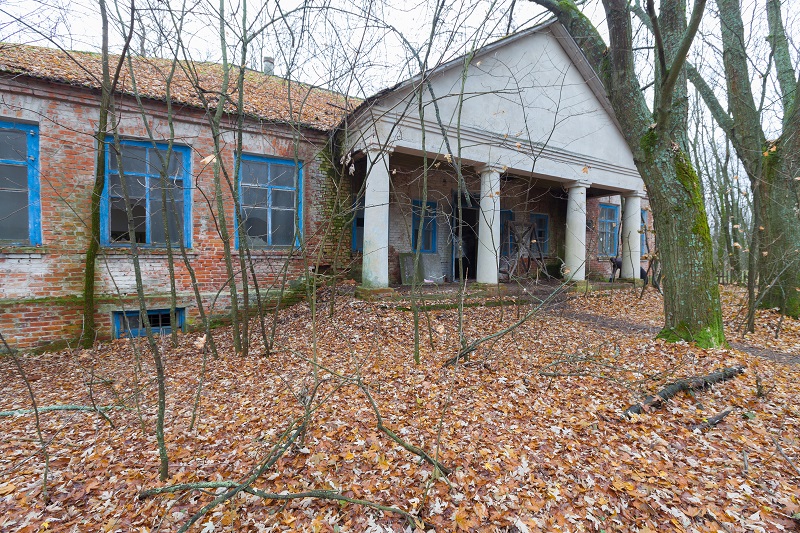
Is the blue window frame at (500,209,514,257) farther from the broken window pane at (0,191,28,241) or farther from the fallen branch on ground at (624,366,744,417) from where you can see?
the broken window pane at (0,191,28,241)

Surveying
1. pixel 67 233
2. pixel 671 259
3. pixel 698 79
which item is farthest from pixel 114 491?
pixel 698 79

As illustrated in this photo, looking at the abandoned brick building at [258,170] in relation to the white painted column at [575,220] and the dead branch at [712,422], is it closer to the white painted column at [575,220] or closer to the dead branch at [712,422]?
the white painted column at [575,220]

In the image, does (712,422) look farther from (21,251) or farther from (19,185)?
(19,185)

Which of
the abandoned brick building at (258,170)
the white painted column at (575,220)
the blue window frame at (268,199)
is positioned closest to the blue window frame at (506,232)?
the abandoned brick building at (258,170)

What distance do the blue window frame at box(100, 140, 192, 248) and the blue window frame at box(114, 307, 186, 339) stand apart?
130cm

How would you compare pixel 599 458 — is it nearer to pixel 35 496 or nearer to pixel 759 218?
pixel 35 496

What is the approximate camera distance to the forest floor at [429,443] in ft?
7.90

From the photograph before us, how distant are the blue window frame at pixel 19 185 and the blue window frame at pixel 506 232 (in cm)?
1135

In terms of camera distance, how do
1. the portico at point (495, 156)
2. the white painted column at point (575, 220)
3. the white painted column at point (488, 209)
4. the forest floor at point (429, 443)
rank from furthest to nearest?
the white painted column at point (575, 220) < the white painted column at point (488, 209) < the portico at point (495, 156) < the forest floor at point (429, 443)

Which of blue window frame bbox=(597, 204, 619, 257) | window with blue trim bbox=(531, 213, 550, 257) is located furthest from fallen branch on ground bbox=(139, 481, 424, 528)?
blue window frame bbox=(597, 204, 619, 257)

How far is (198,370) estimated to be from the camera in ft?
17.1

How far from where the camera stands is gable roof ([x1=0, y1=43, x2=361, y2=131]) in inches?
225

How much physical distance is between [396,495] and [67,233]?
7.05 metres

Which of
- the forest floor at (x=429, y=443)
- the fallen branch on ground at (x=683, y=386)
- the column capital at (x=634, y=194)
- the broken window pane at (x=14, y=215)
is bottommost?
the forest floor at (x=429, y=443)
